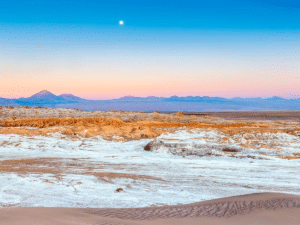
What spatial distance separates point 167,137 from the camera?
10727mm

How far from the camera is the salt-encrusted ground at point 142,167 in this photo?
5.22 m

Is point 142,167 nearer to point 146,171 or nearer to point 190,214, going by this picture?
point 146,171

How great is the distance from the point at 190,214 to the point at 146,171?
3519mm

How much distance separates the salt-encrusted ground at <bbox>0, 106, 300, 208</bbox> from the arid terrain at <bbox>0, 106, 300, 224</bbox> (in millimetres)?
18

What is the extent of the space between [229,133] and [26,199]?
27.4 feet

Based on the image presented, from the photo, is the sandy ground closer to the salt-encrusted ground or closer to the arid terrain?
the arid terrain

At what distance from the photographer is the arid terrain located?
171 inches

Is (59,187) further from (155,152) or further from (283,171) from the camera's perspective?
(283,171)

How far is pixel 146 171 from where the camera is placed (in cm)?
730

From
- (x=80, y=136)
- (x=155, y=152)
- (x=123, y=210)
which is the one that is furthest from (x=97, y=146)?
(x=123, y=210)

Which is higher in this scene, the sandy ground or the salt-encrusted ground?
the sandy ground

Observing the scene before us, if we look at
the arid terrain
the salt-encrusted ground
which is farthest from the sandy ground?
the salt-encrusted ground

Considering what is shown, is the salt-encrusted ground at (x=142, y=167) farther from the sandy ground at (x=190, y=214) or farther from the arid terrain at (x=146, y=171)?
the sandy ground at (x=190, y=214)

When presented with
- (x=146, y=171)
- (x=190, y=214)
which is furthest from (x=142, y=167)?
(x=190, y=214)
